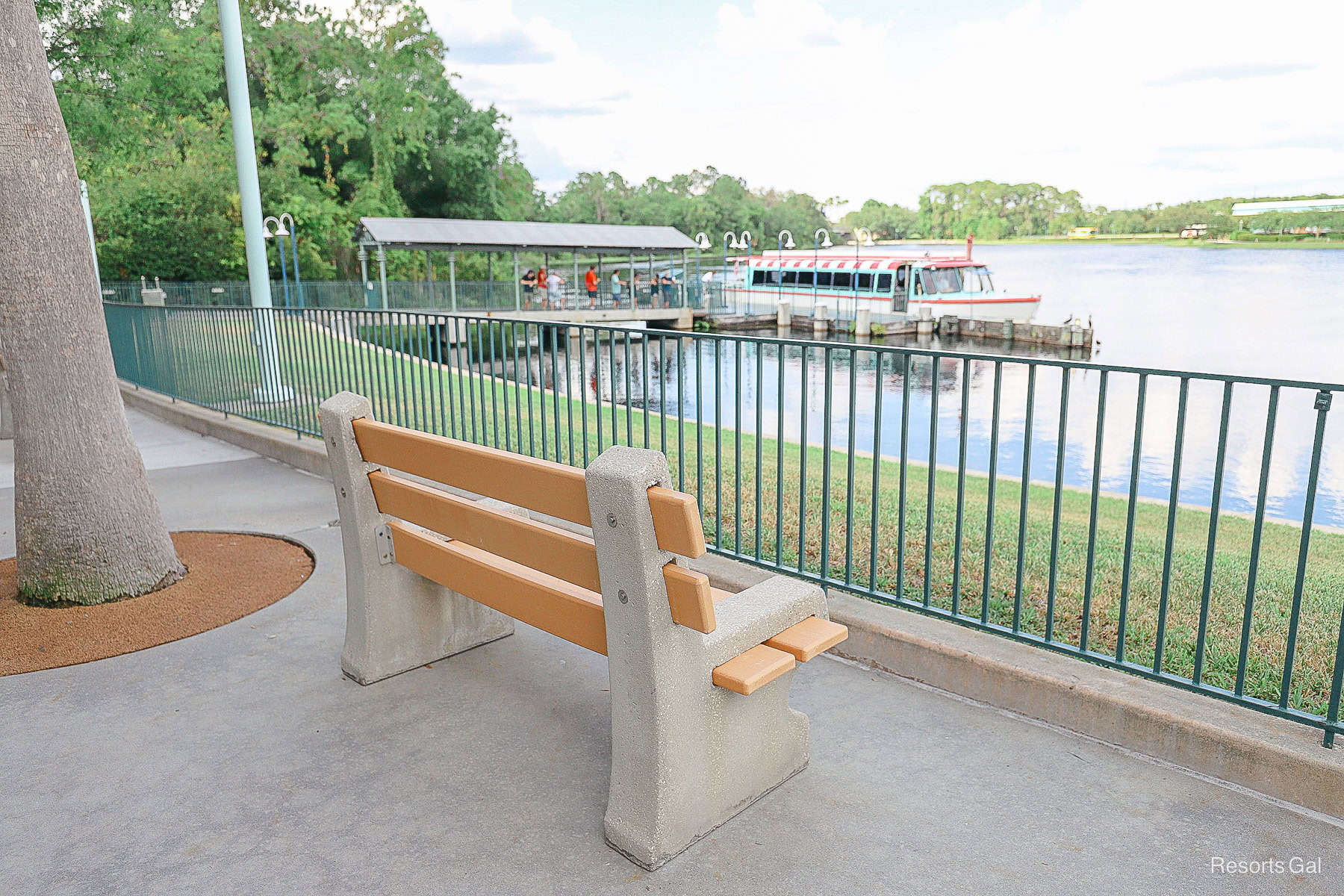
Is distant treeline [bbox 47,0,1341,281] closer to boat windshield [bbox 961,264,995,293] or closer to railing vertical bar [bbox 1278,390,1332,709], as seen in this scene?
boat windshield [bbox 961,264,995,293]

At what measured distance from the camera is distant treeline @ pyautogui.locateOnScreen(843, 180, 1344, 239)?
380ft

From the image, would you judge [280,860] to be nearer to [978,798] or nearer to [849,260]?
[978,798]

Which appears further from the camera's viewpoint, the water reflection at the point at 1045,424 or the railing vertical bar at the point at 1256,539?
the water reflection at the point at 1045,424

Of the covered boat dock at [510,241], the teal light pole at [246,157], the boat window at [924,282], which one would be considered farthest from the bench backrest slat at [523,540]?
the boat window at [924,282]

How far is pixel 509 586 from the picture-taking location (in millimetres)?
3164

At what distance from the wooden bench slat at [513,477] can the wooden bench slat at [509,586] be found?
30 cm

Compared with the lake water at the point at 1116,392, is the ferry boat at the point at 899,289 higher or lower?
higher

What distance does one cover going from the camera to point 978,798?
9.84 ft

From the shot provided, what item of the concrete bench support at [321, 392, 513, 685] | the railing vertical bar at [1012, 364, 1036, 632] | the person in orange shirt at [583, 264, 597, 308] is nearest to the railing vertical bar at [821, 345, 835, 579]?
the railing vertical bar at [1012, 364, 1036, 632]

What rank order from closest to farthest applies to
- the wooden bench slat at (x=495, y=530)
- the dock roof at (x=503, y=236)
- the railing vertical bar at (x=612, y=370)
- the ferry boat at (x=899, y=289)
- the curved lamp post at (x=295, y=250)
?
1. the wooden bench slat at (x=495, y=530)
2. the railing vertical bar at (x=612, y=370)
3. the dock roof at (x=503, y=236)
4. the curved lamp post at (x=295, y=250)
5. the ferry boat at (x=899, y=289)

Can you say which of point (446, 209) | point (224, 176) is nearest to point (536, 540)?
point (224, 176)

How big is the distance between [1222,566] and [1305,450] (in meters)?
12.4

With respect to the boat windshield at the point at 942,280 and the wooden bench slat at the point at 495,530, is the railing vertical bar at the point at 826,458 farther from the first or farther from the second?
the boat windshield at the point at 942,280

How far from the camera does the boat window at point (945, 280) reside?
148 ft
